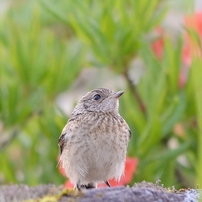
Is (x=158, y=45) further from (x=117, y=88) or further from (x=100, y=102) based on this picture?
(x=100, y=102)

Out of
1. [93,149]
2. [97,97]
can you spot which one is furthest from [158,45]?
[93,149]

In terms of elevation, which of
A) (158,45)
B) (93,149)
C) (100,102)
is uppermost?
(158,45)

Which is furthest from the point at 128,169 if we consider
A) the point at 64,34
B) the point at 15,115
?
the point at 64,34

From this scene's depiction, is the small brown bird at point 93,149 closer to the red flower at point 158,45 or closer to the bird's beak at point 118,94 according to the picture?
the bird's beak at point 118,94

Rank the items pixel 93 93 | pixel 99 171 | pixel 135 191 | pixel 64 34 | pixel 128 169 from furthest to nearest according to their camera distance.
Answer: pixel 64 34
pixel 128 169
pixel 93 93
pixel 99 171
pixel 135 191

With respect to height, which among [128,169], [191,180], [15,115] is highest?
[15,115]

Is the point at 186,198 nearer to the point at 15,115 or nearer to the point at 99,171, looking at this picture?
the point at 99,171

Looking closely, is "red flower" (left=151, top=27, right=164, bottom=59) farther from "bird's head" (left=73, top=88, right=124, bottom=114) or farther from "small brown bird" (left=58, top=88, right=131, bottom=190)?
"small brown bird" (left=58, top=88, right=131, bottom=190)
